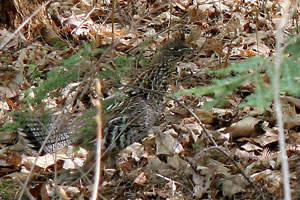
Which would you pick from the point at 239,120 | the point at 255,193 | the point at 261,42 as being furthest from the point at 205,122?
the point at 261,42

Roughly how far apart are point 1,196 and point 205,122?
1855 mm

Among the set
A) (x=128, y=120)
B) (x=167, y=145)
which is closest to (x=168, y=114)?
(x=167, y=145)

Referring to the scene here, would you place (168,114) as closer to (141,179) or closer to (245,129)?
(245,129)

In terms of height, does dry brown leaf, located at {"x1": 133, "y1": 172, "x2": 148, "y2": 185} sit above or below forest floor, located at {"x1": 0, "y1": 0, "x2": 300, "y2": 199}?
below

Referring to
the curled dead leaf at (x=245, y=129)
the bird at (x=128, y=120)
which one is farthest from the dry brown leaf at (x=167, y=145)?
the curled dead leaf at (x=245, y=129)

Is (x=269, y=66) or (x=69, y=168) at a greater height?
(x=269, y=66)

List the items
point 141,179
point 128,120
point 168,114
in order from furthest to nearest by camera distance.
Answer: point 168,114 → point 128,120 → point 141,179

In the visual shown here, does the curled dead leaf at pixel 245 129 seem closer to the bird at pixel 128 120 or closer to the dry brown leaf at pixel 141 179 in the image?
the bird at pixel 128 120

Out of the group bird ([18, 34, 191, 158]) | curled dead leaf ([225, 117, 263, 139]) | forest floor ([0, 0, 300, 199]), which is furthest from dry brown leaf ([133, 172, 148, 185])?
curled dead leaf ([225, 117, 263, 139])

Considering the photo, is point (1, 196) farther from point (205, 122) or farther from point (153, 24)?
point (153, 24)

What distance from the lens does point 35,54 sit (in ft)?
18.0

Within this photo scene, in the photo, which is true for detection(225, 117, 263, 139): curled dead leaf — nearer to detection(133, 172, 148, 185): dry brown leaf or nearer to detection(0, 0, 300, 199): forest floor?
detection(0, 0, 300, 199): forest floor

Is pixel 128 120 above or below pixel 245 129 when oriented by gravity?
above

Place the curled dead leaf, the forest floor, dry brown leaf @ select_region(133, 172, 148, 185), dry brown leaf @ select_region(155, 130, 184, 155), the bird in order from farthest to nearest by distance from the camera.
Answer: the curled dead leaf < dry brown leaf @ select_region(155, 130, 184, 155) < the bird < dry brown leaf @ select_region(133, 172, 148, 185) < the forest floor
